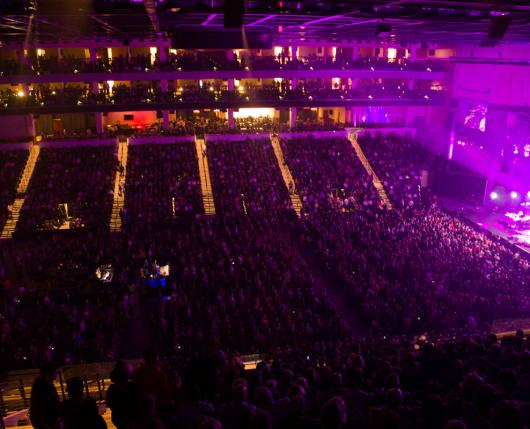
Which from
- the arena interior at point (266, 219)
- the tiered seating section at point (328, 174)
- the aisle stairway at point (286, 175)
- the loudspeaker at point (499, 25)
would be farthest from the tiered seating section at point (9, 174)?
the loudspeaker at point (499, 25)

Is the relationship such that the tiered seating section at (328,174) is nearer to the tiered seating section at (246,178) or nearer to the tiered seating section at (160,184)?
the tiered seating section at (246,178)

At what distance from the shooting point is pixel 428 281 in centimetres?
1593

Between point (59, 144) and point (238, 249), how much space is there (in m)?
15.1

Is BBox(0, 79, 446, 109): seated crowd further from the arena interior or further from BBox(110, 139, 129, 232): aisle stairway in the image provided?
BBox(110, 139, 129, 232): aisle stairway

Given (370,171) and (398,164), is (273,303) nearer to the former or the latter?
(370,171)

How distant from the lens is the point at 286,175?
26.8 m

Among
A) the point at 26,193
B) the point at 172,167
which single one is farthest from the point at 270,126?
the point at 26,193

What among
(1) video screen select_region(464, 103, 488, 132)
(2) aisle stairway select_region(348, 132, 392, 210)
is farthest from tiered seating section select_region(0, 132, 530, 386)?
(1) video screen select_region(464, 103, 488, 132)

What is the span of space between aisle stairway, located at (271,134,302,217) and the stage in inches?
339

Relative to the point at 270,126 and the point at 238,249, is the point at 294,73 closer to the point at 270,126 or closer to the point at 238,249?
the point at 270,126

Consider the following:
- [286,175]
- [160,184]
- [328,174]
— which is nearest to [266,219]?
[160,184]

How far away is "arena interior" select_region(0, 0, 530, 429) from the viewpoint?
18.3ft

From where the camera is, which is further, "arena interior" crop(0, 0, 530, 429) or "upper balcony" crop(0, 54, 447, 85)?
"upper balcony" crop(0, 54, 447, 85)

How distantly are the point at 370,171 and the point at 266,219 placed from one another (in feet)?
32.2
